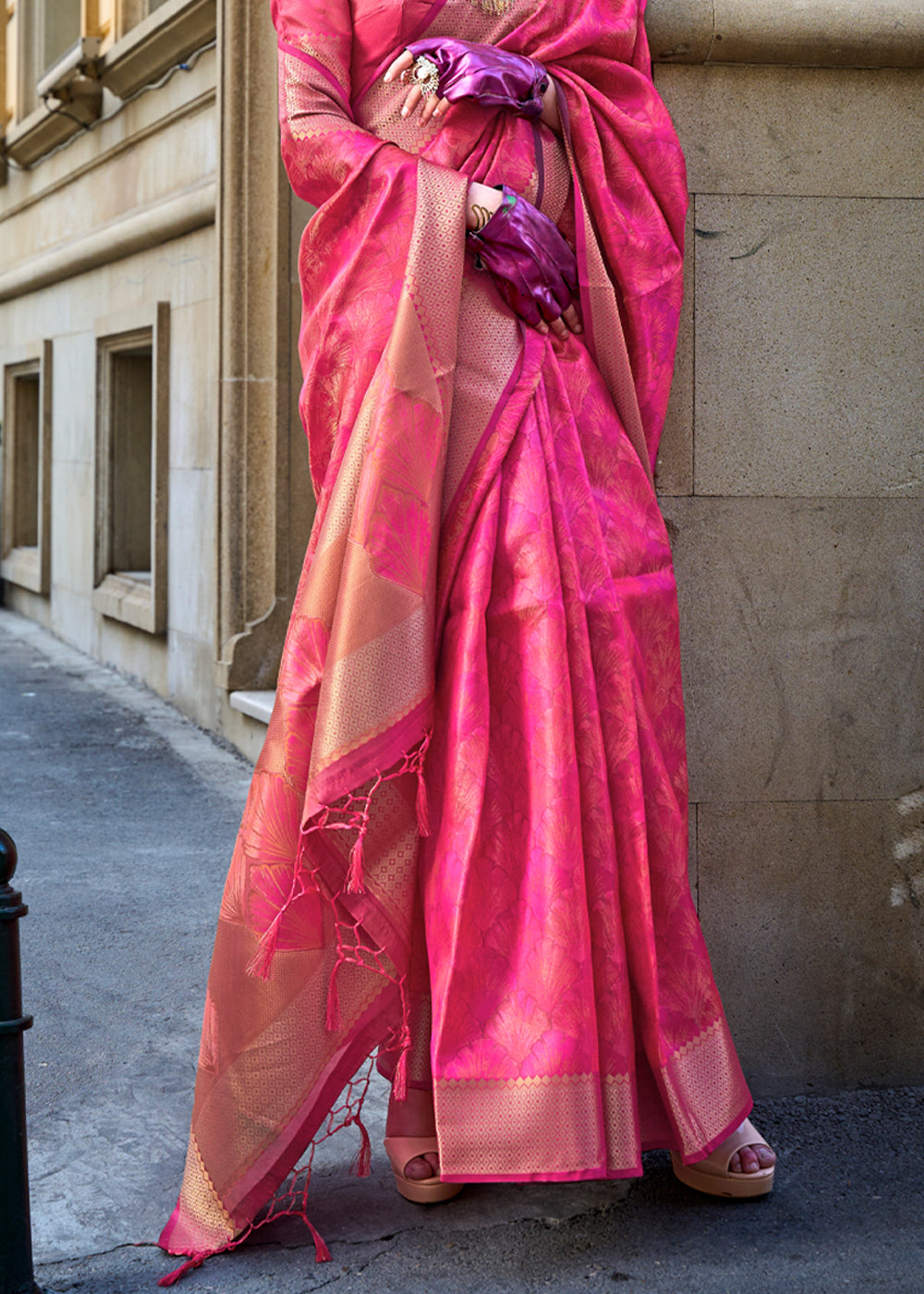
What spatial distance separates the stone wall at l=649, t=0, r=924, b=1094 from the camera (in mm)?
2883

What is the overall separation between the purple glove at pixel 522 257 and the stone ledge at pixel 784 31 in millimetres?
585

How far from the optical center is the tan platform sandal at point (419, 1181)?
8.34 feet

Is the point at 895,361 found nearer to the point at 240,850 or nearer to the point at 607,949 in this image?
the point at 607,949

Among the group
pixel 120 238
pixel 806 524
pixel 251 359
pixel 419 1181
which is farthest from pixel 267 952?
pixel 120 238

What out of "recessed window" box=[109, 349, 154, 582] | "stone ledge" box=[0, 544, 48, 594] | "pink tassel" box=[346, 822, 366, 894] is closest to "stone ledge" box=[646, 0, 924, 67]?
"pink tassel" box=[346, 822, 366, 894]

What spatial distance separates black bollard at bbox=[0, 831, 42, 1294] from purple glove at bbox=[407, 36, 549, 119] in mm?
1458

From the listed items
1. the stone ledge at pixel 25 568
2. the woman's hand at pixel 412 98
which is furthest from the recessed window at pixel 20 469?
the woman's hand at pixel 412 98

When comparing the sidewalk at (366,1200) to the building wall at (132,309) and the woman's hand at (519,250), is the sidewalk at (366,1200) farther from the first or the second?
the building wall at (132,309)

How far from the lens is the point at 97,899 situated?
447 centimetres

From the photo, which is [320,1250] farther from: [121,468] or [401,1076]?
[121,468]

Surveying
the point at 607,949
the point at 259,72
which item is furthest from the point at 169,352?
the point at 607,949

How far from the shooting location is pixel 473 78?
242cm

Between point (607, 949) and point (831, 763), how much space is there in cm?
→ 89

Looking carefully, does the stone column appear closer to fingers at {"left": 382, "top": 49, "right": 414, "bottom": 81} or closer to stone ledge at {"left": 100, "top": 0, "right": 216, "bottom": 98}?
stone ledge at {"left": 100, "top": 0, "right": 216, "bottom": 98}
